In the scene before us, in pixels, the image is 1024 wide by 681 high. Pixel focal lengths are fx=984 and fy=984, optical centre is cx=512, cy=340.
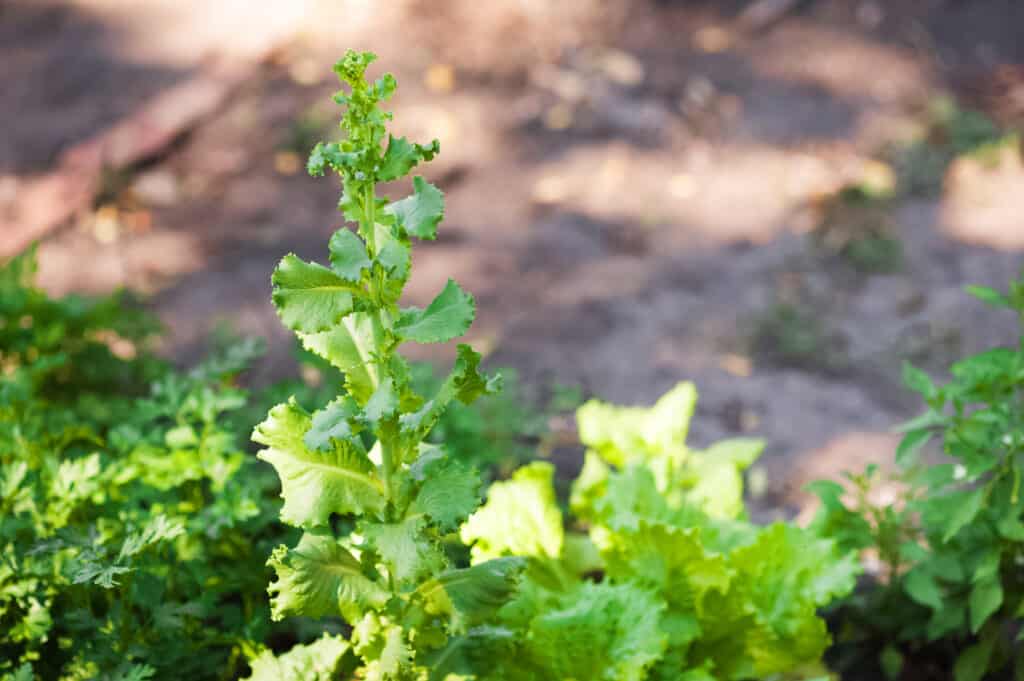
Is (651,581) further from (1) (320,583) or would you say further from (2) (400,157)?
(2) (400,157)

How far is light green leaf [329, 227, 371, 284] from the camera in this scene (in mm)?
1513

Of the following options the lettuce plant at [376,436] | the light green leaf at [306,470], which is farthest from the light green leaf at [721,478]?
the light green leaf at [306,470]

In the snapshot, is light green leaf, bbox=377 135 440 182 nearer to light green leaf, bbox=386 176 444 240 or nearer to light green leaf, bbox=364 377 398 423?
light green leaf, bbox=386 176 444 240

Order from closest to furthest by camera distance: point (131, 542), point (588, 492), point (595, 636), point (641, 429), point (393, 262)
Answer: point (393, 262), point (131, 542), point (595, 636), point (588, 492), point (641, 429)

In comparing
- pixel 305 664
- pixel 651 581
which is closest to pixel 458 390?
pixel 305 664

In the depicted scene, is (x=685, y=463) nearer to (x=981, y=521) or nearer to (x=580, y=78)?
(x=981, y=521)

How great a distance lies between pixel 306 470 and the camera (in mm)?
1645

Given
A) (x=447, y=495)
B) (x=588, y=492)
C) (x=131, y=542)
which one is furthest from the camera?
(x=588, y=492)

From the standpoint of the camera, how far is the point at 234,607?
2131 millimetres

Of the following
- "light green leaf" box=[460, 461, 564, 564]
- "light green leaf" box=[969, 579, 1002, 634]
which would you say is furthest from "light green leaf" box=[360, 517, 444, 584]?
"light green leaf" box=[969, 579, 1002, 634]

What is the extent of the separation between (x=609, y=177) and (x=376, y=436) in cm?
342

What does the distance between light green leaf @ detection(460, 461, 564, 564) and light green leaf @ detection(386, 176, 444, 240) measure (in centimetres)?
91

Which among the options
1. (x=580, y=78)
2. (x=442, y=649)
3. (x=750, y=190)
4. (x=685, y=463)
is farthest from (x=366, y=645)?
(x=580, y=78)

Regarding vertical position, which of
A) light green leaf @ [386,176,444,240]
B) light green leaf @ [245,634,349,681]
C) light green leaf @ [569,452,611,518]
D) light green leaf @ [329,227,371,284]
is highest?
light green leaf @ [386,176,444,240]
